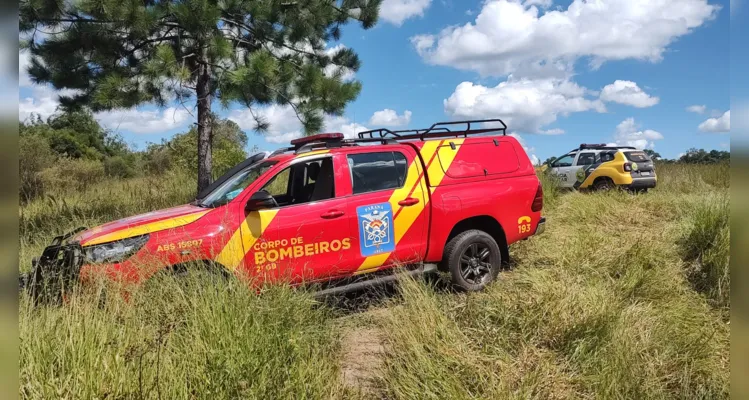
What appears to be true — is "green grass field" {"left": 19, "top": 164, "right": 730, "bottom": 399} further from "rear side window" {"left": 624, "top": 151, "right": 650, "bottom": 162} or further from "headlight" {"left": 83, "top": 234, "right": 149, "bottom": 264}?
"rear side window" {"left": 624, "top": 151, "right": 650, "bottom": 162}

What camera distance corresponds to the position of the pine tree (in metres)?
7.69

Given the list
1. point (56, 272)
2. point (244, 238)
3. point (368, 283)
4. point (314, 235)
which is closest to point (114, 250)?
point (56, 272)

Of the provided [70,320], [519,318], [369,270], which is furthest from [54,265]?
[519,318]

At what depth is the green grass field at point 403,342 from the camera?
2691mm

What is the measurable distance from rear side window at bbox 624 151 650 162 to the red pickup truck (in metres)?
9.36

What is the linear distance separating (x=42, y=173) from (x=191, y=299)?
15010mm

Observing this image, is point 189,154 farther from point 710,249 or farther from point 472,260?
point 710,249

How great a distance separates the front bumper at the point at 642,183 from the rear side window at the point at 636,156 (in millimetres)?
609

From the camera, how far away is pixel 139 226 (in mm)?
4129

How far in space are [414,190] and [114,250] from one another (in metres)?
3.06

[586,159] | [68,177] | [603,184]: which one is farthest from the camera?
[586,159]

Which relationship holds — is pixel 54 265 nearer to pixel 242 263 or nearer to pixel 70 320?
pixel 70 320

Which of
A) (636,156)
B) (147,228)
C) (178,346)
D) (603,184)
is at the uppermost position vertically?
(636,156)

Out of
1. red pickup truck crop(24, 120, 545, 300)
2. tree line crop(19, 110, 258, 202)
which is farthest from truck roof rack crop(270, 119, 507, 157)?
tree line crop(19, 110, 258, 202)
